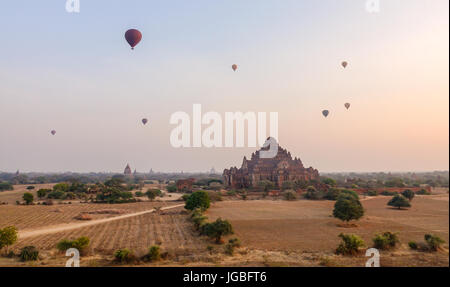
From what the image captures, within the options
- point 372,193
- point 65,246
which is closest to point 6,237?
point 65,246

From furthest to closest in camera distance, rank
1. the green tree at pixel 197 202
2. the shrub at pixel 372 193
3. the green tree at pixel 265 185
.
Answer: the green tree at pixel 265 185, the shrub at pixel 372 193, the green tree at pixel 197 202

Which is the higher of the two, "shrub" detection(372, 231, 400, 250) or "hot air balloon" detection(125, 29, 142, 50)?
"hot air balloon" detection(125, 29, 142, 50)

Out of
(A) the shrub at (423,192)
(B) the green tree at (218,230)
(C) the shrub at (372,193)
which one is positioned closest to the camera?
(B) the green tree at (218,230)

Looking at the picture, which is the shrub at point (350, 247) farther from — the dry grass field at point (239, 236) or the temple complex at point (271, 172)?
the temple complex at point (271, 172)

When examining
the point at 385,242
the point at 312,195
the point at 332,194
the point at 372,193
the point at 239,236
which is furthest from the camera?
the point at 372,193

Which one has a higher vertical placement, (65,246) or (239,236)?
(65,246)

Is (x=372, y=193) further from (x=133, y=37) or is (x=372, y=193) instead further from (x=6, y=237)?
(x=6, y=237)

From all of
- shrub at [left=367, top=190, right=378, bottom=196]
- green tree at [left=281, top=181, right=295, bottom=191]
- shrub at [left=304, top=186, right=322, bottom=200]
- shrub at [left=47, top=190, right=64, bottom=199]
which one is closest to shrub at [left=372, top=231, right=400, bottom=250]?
shrub at [left=304, top=186, right=322, bottom=200]

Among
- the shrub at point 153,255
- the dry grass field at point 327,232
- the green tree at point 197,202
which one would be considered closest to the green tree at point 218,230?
the dry grass field at point 327,232

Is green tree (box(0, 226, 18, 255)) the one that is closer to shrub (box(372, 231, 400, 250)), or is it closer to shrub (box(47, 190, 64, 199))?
shrub (box(372, 231, 400, 250))

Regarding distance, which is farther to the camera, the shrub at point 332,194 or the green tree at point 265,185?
the green tree at point 265,185
